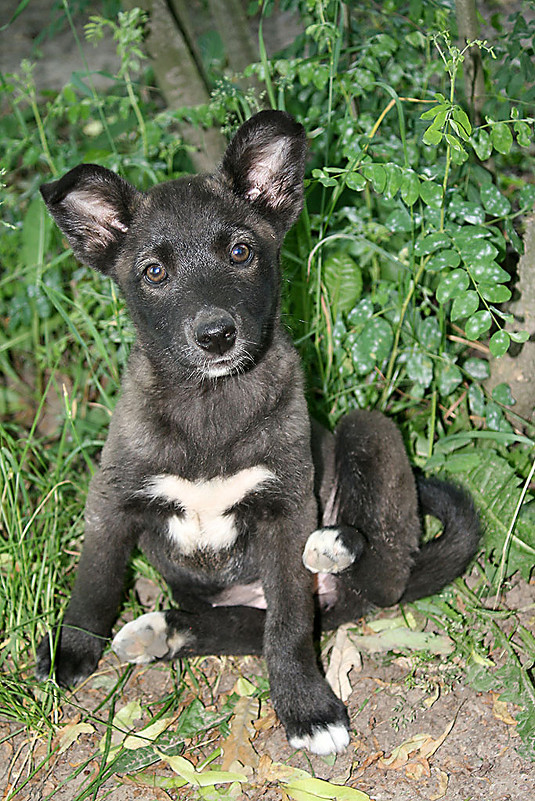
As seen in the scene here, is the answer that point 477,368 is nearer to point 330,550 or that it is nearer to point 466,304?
point 466,304

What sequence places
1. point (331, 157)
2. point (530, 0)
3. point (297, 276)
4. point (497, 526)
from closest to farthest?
1. point (497, 526)
2. point (530, 0)
3. point (331, 157)
4. point (297, 276)

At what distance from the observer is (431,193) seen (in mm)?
3209

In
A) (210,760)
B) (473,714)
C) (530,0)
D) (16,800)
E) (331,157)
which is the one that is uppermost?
(530,0)

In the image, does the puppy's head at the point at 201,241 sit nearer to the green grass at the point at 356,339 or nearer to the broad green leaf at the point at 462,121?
the green grass at the point at 356,339

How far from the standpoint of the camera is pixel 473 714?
2893mm

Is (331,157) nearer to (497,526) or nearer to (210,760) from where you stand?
(497,526)

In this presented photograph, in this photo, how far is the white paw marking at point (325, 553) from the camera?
9.76 ft

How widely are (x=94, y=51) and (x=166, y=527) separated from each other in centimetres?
686

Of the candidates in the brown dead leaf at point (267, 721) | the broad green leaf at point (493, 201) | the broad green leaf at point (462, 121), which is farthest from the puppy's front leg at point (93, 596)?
the broad green leaf at point (493, 201)

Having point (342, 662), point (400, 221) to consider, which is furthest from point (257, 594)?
point (400, 221)

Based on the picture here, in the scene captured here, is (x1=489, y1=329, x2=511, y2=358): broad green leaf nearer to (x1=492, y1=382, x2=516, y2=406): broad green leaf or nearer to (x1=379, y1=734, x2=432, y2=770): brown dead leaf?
(x1=492, y1=382, x2=516, y2=406): broad green leaf

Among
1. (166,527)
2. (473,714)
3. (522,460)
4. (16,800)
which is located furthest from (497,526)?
(16,800)

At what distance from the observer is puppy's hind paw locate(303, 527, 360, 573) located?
2.97 metres

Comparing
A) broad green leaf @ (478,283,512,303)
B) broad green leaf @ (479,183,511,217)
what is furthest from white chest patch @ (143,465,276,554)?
broad green leaf @ (479,183,511,217)
